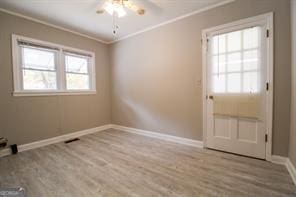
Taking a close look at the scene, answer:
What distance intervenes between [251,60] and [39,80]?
4.02 metres

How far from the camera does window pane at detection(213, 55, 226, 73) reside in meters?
2.73

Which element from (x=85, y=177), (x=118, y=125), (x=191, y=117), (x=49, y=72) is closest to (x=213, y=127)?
A: (x=191, y=117)

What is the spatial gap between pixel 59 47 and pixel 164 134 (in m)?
3.11

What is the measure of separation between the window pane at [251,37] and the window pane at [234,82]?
48 cm

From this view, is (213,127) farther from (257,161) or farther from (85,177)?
(85,177)

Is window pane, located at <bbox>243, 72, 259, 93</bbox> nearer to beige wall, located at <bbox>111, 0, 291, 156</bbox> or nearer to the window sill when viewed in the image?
beige wall, located at <bbox>111, 0, 291, 156</bbox>

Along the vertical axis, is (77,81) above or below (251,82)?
above

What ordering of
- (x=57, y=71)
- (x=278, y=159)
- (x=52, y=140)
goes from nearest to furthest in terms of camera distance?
(x=278, y=159) → (x=52, y=140) → (x=57, y=71)

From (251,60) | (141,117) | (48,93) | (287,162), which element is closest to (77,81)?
(48,93)

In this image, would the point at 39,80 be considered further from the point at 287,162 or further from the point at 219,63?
the point at 287,162

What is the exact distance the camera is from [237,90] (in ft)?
8.55

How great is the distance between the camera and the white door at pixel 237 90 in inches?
95.2

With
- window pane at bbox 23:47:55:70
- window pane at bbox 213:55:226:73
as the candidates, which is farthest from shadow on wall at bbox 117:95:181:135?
window pane at bbox 23:47:55:70

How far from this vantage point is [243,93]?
2.55m
